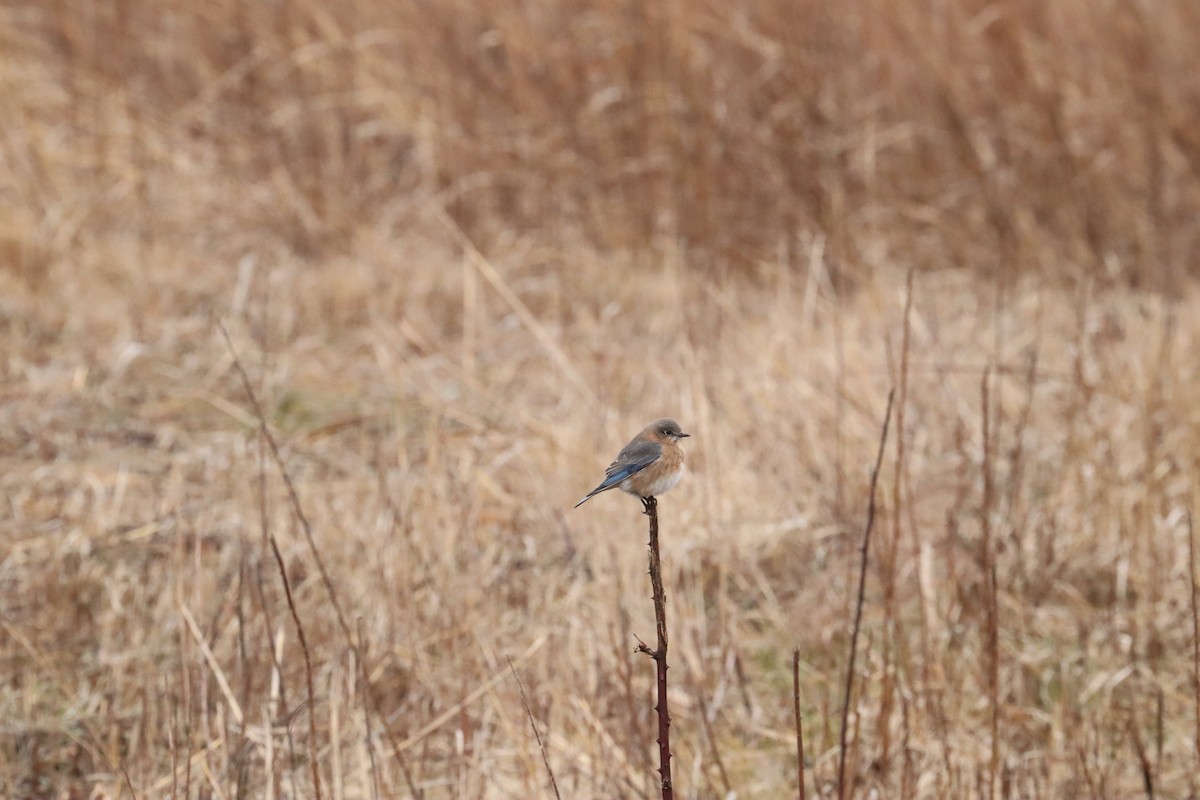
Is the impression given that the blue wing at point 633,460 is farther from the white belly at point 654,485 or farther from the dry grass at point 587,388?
the dry grass at point 587,388

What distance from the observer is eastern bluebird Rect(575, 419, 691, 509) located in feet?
3.99

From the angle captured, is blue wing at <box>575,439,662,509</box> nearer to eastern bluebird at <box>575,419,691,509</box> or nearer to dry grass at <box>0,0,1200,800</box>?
eastern bluebird at <box>575,419,691,509</box>

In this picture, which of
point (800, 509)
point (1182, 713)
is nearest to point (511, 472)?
point (800, 509)

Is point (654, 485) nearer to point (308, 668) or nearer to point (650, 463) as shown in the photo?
point (650, 463)

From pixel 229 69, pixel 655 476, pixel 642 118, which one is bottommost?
pixel 655 476

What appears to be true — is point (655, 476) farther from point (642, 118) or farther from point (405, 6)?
point (405, 6)

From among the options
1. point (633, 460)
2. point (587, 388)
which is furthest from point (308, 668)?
point (587, 388)

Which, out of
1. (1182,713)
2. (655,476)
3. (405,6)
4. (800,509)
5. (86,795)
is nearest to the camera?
(655,476)

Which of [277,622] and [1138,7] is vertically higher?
[1138,7]

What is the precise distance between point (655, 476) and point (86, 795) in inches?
54.0

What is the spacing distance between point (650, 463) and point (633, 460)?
0.01 metres

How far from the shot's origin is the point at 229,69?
230 inches

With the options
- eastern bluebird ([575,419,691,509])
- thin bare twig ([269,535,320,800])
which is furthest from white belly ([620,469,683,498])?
thin bare twig ([269,535,320,800])

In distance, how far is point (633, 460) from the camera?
4.02 ft
